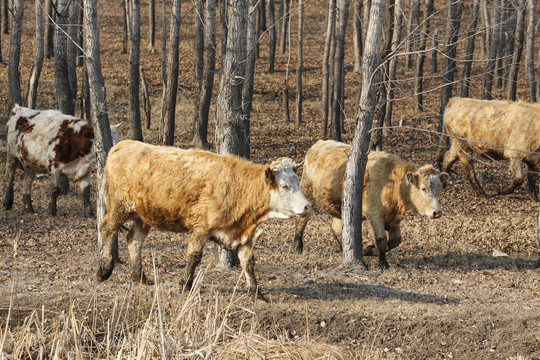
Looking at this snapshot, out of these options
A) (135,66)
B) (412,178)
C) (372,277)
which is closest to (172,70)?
(135,66)

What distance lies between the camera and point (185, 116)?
3003 cm

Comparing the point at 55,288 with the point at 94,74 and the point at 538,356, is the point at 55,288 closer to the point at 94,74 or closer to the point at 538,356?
the point at 94,74

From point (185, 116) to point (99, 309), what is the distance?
73.0 ft

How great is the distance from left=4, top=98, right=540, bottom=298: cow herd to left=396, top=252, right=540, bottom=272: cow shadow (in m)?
0.62

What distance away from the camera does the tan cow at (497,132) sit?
16.7 meters

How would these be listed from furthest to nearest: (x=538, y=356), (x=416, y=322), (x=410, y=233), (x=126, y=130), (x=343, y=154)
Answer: (x=126, y=130), (x=410, y=233), (x=343, y=154), (x=416, y=322), (x=538, y=356)

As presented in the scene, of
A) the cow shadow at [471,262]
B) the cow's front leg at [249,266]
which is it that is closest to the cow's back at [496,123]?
the cow shadow at [471,262]

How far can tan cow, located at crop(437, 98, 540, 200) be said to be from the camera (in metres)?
16.7

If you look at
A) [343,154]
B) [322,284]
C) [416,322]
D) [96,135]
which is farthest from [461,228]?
[96,135]

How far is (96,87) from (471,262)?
24.4 feet

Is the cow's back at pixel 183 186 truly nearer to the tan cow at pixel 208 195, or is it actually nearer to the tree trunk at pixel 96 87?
the tan cow at pixel 208 195

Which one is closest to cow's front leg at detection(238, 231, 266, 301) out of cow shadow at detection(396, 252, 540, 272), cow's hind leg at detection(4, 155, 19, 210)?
cow shadow at detection(396, 252, 540, 272)

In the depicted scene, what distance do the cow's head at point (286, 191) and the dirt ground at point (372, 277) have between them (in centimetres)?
92

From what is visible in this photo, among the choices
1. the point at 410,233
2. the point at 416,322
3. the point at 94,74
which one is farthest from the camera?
the point at 410,233
